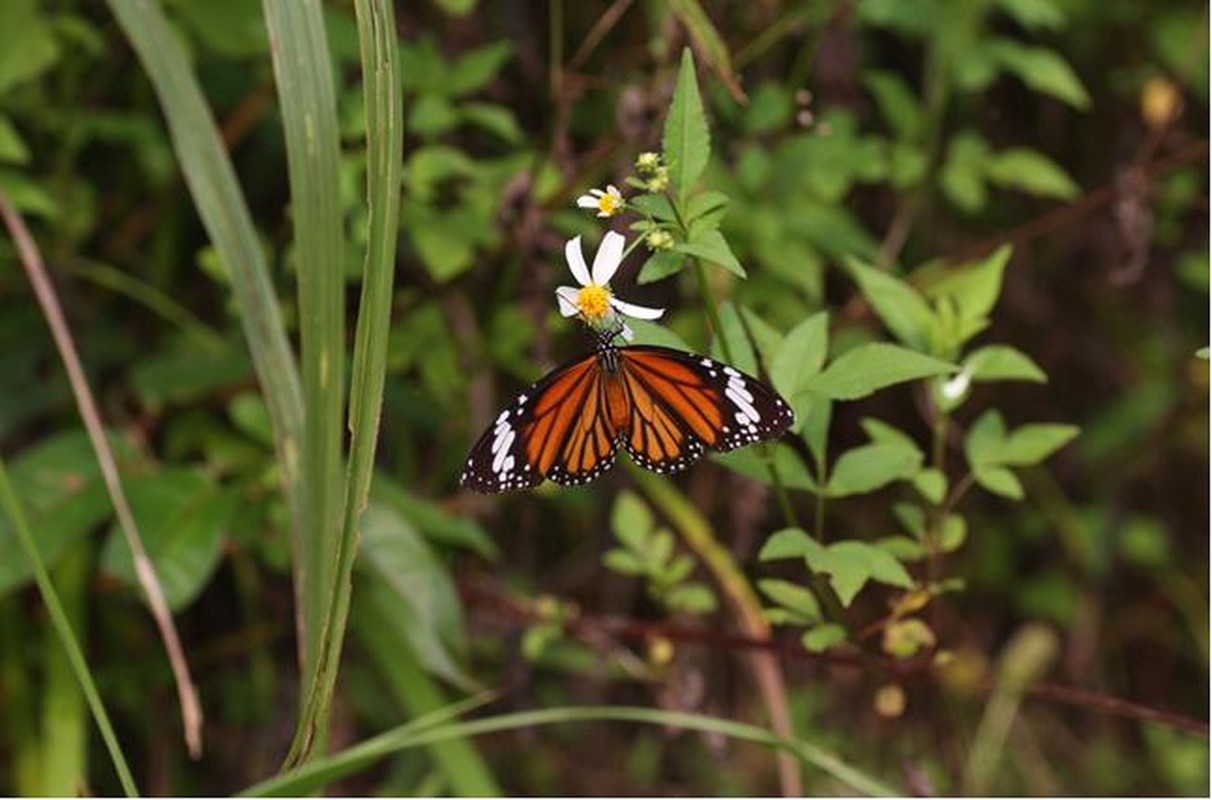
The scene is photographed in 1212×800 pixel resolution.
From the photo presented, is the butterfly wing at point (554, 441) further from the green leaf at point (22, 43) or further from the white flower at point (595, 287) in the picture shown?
the green leaf at point (22, 43)

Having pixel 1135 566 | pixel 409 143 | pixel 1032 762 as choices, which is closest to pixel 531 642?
pixel 409 143

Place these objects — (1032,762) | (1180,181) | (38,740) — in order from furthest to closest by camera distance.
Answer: (1032,762), (1180,181), (38,740)

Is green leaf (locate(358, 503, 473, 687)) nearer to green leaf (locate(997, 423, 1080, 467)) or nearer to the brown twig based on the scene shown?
the brown twig

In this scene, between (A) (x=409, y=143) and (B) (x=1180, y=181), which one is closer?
(A) (x=409, y=143)

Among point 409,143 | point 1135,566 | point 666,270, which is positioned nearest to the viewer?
point 666,270

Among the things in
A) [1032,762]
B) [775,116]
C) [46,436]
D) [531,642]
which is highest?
[775,116]

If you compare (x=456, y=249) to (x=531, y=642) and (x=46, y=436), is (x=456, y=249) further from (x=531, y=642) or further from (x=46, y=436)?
(x=46, y=436)

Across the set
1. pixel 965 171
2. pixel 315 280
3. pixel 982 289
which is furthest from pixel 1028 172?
pixel 315 280

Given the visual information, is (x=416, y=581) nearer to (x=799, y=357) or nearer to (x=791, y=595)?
(x=791, y=595)
